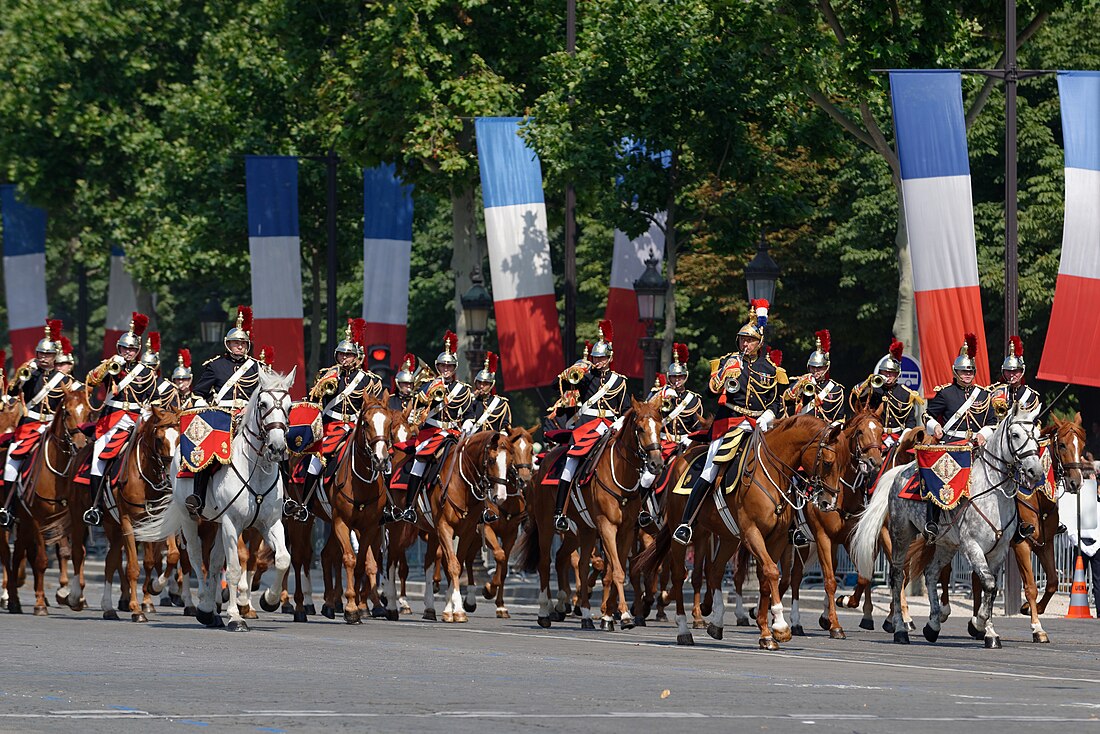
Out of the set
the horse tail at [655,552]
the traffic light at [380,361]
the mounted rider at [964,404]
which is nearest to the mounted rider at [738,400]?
the horse tail at [655,552]

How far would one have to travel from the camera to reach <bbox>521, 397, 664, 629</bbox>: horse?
886 inches

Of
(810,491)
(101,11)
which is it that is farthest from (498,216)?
(101,11)

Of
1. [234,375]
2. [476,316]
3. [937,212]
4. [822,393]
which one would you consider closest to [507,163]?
[476,316]

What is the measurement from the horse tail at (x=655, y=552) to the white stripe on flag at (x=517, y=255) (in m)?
12.4

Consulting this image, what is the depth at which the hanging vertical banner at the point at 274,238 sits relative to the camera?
43.2m

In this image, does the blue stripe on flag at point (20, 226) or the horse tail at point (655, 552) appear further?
the blue stripe on flag at point (20, 226)

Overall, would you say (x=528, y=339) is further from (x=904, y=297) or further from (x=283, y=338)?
(x=283, y=338)

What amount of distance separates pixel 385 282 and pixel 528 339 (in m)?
7.45

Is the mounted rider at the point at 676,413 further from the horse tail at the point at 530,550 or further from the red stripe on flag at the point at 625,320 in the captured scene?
the red stripe on flag at the point at 625,320

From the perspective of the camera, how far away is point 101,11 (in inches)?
2308

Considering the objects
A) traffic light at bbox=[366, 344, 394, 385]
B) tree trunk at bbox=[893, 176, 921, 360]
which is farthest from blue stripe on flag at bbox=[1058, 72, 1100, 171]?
traffic light at bbox=[366, 344, 394, 385]

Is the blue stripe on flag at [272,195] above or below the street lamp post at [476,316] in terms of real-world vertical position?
above

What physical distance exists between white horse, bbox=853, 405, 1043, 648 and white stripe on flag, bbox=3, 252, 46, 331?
120 ft

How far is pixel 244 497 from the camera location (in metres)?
21.4
